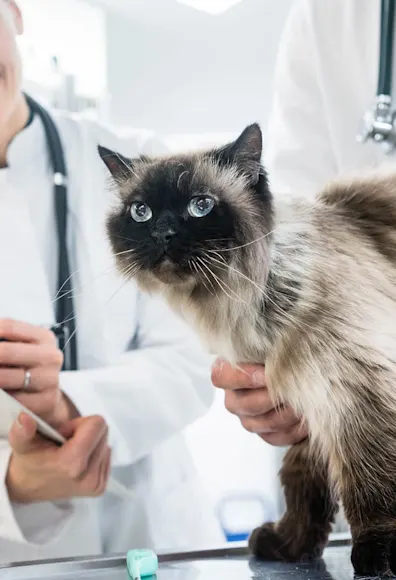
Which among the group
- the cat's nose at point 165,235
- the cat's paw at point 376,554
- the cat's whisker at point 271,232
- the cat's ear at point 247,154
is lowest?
the cat's paw at point 376,554

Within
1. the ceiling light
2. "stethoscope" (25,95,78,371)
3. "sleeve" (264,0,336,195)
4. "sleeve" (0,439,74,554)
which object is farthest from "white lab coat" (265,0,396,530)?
"sleeve" (0,439,74,554)

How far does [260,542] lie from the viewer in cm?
88

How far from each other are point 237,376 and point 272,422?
10 cm

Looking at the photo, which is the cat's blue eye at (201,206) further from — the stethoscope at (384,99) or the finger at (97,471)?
the finger at (97,471)

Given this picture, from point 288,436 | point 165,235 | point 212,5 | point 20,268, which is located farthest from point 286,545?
point 212,5

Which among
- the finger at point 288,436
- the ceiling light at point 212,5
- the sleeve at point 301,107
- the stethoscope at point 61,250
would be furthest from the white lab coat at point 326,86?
the stethoscope at point 61,250

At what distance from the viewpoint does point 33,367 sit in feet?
3.26

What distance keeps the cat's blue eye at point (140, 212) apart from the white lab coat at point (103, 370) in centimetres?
26

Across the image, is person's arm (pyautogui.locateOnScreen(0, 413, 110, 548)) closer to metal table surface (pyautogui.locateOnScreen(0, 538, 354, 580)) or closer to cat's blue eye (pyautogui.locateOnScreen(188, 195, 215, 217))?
metal table surface (pyautogui.locateOnScreen(0, 538, 354, 580))

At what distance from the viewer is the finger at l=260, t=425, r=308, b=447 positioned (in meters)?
0.84

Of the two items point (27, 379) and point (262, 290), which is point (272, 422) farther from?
point (27, 379)

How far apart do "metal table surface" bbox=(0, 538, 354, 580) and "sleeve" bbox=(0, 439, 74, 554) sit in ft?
0.26

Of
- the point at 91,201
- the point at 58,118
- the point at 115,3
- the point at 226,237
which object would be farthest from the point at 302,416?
the point at 115,3

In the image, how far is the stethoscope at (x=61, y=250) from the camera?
102cm
